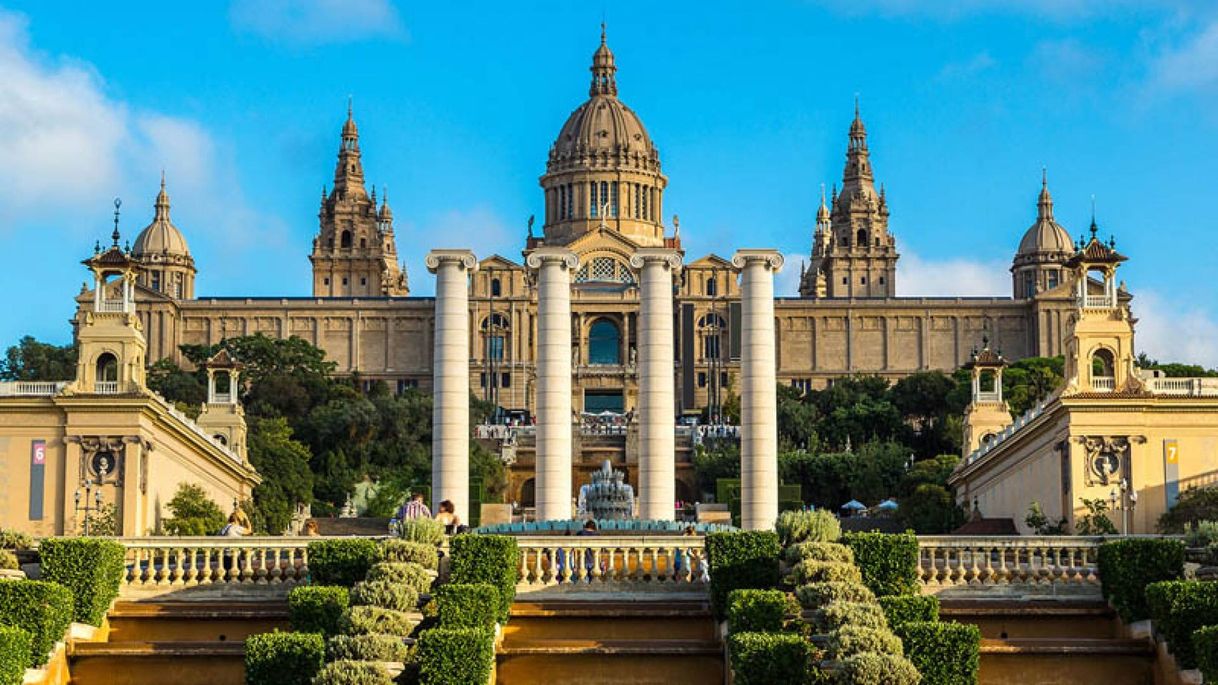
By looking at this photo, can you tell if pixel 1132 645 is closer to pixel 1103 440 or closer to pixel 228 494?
pixel 1103 440

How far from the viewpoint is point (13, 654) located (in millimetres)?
34250

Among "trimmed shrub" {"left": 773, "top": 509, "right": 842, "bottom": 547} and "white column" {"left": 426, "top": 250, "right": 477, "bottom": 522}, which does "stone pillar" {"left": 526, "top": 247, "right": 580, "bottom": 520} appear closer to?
"white column" {"left": 426, "top": 250, "right": 477, "bottom": 522}

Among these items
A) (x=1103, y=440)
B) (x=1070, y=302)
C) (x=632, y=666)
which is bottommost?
(x=632, y=666)

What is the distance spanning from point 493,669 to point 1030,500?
5033 cm

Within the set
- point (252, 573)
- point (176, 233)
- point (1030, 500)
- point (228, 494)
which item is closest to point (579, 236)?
point (176, 233)

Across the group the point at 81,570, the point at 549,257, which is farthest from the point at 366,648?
the point at 549,257

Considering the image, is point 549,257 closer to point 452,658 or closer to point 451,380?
point 451,380

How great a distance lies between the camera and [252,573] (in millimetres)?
41250

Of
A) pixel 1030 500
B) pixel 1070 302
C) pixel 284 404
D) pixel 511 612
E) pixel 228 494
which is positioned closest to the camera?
pixel 511 612

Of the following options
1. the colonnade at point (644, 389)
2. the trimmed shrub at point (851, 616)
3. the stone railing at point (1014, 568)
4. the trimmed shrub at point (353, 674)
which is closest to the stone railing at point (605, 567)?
the stone railing at point (1014, 568)

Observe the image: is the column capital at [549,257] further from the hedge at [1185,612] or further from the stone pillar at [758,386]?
the hedge at [1185,612]

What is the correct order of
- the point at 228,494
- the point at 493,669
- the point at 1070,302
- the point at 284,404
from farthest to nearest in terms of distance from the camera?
the point at 1070,302, the point at 284,404, the point at 228,494, the point at 493,669

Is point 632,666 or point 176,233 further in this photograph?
point 176,233

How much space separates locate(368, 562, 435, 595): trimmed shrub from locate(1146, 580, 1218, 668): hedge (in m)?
11.8
